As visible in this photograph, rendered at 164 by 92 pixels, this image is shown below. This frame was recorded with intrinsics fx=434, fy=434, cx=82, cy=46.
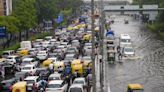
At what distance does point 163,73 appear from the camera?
38.7 meters

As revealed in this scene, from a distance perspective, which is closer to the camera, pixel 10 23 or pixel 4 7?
pixel 10 23

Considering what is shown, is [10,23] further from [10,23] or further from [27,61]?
[27,61]

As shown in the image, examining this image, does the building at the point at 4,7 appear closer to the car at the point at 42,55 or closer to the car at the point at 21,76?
the car at the point at 42,55

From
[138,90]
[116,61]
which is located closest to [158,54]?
[116,61]

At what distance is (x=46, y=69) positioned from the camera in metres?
36.7

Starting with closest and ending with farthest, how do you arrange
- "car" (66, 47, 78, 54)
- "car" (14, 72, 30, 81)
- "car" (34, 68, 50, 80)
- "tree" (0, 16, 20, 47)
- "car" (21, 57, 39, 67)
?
"car" (14, 72, 30, 81)
"car" (34, 68, 50, 80)
"car" (21, 57, 39, 67)
"car" (66, 47, 78, 54)
"tree" (0, 16, 20, 47)

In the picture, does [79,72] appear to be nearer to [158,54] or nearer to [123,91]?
[123,91]

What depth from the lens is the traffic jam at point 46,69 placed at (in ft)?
98.2

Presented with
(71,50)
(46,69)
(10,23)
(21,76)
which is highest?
(10,23)

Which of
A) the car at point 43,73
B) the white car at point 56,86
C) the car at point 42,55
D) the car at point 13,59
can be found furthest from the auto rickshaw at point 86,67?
the car at point 42,55

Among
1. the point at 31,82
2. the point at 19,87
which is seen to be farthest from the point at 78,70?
the point at 19,87

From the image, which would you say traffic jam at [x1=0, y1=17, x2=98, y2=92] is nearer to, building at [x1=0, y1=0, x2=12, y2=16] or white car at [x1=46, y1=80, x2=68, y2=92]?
white car at [x1=46, y1=80, x2=68, y2=92]

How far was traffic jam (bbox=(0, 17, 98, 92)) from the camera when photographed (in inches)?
1178

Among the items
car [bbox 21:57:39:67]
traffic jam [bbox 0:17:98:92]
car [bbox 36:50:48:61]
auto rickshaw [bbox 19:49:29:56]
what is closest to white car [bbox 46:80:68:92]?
traffic jam [bbox 0:17:98:92]
